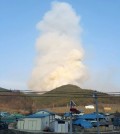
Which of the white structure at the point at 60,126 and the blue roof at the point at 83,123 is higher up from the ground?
the blue roof at the point at 83,123

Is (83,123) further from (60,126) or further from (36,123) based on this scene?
(36,123)

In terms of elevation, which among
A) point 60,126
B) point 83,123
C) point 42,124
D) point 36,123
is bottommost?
point 60,126

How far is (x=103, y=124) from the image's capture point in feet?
258

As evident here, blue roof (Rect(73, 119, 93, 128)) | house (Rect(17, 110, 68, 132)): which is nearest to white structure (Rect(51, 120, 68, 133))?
house (Rect(17, 110, 68, 132))

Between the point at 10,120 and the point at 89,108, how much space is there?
81168 millimetres

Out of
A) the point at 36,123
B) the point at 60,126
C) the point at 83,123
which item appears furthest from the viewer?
the point at 83,123

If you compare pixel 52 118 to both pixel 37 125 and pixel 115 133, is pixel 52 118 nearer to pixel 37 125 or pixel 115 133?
pixel 37 125

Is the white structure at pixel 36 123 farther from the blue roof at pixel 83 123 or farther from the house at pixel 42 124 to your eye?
the blue roof at pixel 83 123

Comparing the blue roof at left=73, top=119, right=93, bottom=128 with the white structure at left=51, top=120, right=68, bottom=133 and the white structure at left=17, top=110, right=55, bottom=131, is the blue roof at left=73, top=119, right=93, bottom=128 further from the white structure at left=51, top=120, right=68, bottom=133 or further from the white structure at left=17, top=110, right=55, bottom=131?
the white structure at left=51, top=120, right=68, bottom=133

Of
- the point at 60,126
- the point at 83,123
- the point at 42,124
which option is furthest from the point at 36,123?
the point at 83,123

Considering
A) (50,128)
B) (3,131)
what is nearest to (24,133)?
(3,131)

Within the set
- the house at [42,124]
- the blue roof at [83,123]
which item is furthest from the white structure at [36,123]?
the blue roof at [83,123]

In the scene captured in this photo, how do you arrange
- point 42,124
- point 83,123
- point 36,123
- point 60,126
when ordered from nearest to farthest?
point 60,126
point 42,124
point 36,123
point 83,123

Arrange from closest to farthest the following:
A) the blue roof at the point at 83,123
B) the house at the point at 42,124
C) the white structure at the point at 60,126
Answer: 1. the white structure at the point at 60,126
2. the house at the point at 42,124
3. the blue roof at the point at 83,123
